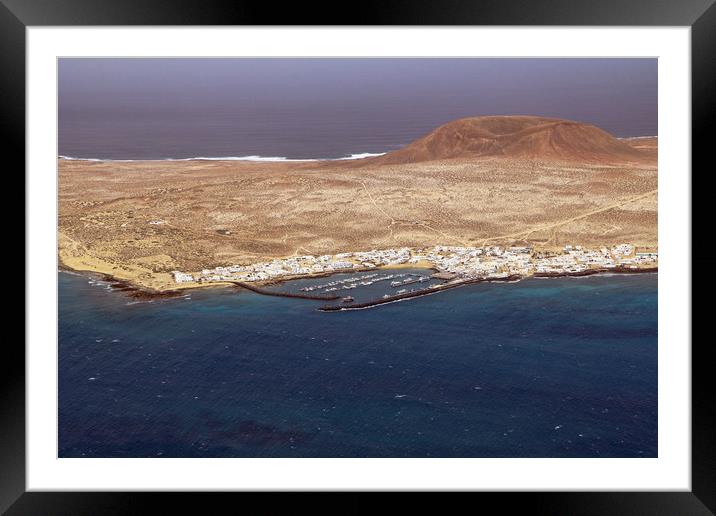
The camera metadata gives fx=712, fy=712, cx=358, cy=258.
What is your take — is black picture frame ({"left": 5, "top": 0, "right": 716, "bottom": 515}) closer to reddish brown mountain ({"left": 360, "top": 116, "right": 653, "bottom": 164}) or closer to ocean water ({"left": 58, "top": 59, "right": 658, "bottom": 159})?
ocean water ({"left": 58, "top": 59, "right": 658, "bottom": 159})

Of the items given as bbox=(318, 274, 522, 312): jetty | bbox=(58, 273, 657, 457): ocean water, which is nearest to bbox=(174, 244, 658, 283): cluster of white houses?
bbox=(318, 274, 522, 312): jetty

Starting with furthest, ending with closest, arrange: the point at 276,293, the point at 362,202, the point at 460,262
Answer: the point at 362,202, the point at 460,262, the point at 276,293

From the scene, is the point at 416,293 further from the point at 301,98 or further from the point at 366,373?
the point at 301,98
